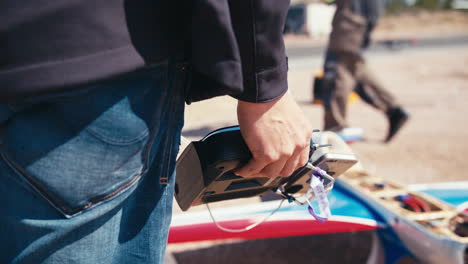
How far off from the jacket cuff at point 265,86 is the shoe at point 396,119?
150 inches

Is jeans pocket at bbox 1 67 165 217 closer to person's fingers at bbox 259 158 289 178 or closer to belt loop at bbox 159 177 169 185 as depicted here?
belt loop at bbox 159 177 169 185

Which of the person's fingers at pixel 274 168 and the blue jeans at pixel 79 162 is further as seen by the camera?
the person's fingers at pixel 274 168

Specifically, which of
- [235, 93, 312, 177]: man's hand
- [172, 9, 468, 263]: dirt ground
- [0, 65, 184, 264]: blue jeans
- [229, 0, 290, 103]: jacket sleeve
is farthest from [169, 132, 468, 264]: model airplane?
[0, 65, 184, 264]: blue jeans

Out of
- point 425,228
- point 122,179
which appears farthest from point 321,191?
point 425,228

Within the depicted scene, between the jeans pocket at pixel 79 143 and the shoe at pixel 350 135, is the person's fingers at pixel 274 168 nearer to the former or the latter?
the jeans pocket at pixel 79 143

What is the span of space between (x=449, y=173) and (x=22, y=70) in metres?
3.69

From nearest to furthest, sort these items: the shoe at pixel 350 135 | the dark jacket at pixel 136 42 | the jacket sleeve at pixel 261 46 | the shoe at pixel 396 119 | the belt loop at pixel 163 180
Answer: the dark jacket at pixel 136 42
the jacket sleeve at pixel 261 46
the belt loop at pixel 163 180
the shoe at pixel 350 135
the shoe at pixel 396 119

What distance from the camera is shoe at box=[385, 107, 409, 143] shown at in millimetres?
4340

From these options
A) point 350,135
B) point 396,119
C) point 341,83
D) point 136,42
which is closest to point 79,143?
point 136,42

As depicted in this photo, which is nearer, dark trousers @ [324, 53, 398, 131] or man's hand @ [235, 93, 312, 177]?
man's hand @ [235, 93, 312, 177]

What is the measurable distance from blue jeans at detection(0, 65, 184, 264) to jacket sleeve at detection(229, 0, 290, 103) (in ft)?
0.50

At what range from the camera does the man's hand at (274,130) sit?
867 millimetres

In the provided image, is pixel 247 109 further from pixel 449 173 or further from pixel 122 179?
pixel 449 173

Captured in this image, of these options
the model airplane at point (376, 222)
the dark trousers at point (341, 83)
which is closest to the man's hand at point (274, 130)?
the model airplane at point (376, 222)
